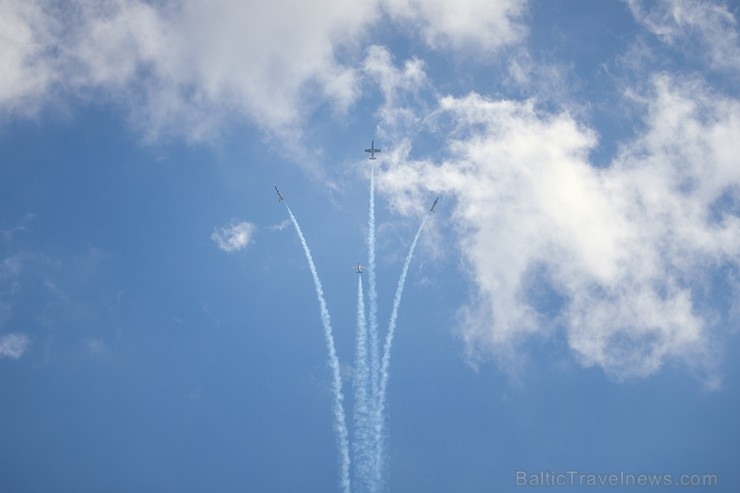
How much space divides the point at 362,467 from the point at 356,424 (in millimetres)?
6445

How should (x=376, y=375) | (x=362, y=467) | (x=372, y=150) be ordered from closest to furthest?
(x=362, y=467) → (x=376, y=375) → (x=372, y=150)

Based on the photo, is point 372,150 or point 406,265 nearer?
point 406,265

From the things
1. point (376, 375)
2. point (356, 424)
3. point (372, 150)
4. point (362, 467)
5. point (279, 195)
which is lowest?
point (362, 467)

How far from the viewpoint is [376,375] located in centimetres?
10756

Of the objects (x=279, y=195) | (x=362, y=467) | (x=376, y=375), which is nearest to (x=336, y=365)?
(x=376, y=375)

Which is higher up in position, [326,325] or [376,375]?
[326,325]

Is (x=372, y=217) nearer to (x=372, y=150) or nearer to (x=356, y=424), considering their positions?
(x=372, y=150)

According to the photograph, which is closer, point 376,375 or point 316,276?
point 376,375

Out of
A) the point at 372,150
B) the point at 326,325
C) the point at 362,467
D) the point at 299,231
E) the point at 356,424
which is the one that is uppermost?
the point at 372,150

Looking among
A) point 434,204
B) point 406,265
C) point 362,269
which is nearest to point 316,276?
point 362,269

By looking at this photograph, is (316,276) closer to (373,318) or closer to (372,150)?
(373,318)

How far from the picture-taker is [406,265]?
117625 millimetres

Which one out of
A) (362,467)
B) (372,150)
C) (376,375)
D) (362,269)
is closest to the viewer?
(362,467)

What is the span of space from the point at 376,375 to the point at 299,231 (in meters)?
27.9
